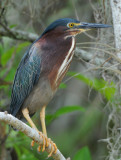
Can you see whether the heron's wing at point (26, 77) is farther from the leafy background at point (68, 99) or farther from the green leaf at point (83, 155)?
the leafy background at point (68, 99)

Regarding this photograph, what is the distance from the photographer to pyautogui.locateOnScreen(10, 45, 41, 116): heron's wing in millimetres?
2559

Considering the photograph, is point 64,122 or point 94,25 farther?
point 64,122

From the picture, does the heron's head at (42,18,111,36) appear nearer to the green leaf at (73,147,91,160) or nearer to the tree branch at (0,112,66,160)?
the tree branch at (0,112,66,160)

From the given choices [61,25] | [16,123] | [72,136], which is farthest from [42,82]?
[72,136]

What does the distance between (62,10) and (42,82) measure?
2.09 meters

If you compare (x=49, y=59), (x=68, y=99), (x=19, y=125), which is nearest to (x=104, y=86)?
(x=49, y=59)

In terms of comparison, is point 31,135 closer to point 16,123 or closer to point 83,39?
point 16,123

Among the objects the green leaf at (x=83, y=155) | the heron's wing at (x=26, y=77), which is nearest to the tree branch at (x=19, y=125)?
the heron's wing at (x=26, y=77)

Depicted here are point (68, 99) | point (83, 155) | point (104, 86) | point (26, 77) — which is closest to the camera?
point (26, 77)

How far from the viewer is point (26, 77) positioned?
8.70 ft

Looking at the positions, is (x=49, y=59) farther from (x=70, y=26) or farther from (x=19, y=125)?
(x=19, y=125)

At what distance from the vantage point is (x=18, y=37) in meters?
3.37

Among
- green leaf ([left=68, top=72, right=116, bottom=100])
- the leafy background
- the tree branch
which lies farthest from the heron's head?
the leafy background

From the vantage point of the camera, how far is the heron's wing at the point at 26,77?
101 inches
